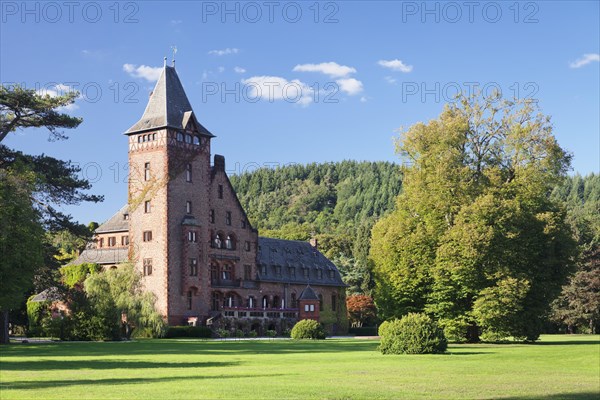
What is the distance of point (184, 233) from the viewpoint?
7356 cm

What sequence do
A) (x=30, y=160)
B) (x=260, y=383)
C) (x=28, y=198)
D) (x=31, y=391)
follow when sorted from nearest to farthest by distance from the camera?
(x=31, y=391), (x=260, y=383), (x=28, y=198), (x=30, y=160)

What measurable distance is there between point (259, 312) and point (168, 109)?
70.8ft

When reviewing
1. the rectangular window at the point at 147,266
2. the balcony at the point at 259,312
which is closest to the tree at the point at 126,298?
the rectangular window at the point at 147,266

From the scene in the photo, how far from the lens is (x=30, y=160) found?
50.1 metres

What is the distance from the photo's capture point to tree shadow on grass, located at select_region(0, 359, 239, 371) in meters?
28.3

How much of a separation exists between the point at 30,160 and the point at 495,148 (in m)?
31.3

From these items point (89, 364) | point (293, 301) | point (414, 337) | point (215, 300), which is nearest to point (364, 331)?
point (293, 301)

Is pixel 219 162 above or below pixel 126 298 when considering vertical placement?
above

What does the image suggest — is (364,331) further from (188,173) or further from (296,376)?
(296,376)

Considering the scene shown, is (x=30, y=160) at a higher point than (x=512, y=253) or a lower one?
higher

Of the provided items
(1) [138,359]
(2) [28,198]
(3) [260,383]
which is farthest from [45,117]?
(3) [260,383]

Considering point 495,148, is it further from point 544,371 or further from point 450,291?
point 544,371

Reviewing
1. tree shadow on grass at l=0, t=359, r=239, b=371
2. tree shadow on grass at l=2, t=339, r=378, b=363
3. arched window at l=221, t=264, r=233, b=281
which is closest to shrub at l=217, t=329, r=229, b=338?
arched window at l=221, t=264, r=233, b=281

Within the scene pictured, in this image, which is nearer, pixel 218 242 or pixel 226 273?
pixel 218 242
